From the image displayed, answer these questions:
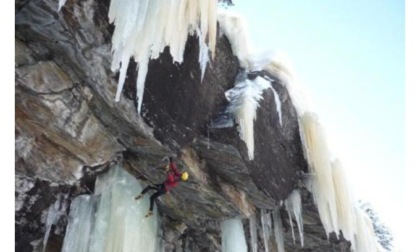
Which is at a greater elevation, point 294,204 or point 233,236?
point 294,204

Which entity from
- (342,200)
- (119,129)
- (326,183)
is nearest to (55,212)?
(119,129)

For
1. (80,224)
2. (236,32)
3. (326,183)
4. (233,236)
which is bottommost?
(80,224)

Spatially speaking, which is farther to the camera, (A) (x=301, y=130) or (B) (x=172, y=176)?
(A) (x=301, y=130)

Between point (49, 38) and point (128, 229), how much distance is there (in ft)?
9.15

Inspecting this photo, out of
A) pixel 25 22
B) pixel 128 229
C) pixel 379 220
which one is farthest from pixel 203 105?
pixel 379 220

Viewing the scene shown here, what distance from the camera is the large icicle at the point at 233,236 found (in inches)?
287

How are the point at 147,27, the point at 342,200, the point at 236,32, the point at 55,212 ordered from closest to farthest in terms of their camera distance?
the point at 147,27 < the point at 55,212 < the point at 236,32 < the point at 342,200

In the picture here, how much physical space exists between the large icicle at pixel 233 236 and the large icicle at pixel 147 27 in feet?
12.8

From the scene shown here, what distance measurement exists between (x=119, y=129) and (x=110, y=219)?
1297 millimetres

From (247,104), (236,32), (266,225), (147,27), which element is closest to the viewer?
(147,27)

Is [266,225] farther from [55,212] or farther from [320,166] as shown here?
[55,212]

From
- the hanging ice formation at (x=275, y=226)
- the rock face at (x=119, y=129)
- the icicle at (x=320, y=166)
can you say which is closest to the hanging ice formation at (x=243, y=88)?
the rock face at (x=119, y=129)

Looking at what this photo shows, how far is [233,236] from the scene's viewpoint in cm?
730

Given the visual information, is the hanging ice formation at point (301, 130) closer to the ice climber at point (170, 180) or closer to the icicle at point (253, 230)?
the icicle at point (253, 230)
